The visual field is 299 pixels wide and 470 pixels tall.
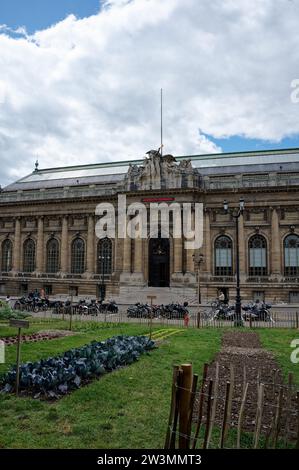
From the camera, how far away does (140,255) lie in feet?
174

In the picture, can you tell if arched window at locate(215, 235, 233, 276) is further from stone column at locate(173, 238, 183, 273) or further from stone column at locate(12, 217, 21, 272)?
stone column at locate(12, 217, 21, 272)

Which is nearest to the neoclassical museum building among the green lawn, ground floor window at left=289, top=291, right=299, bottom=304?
ground floor window at left=289, top=291, right=299, bottom=304

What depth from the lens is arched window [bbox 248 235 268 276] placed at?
50.9 metres

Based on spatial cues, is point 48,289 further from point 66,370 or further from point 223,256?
point 66,370

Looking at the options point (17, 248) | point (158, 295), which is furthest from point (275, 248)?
point (17, 248)

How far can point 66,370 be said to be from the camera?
35.0ft

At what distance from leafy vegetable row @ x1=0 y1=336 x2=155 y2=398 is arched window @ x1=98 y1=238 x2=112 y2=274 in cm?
4282

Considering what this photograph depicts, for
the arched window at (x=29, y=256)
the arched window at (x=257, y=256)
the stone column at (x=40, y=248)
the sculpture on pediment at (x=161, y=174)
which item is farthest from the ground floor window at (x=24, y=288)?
the arched window at (x=257, y=256)

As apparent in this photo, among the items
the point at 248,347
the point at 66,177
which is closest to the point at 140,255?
the point at 66,177

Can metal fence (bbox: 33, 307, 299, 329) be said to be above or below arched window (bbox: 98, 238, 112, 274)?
below

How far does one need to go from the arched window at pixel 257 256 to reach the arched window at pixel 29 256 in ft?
107

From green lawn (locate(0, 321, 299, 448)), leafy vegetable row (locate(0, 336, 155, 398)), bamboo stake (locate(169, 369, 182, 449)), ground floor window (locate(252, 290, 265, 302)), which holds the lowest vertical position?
ground floor window (locate(252, 290, 265, 302))

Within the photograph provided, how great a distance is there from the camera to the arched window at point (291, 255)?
49688 millimetres

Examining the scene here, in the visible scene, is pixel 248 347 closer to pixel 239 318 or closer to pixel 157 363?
pixel 157 363
